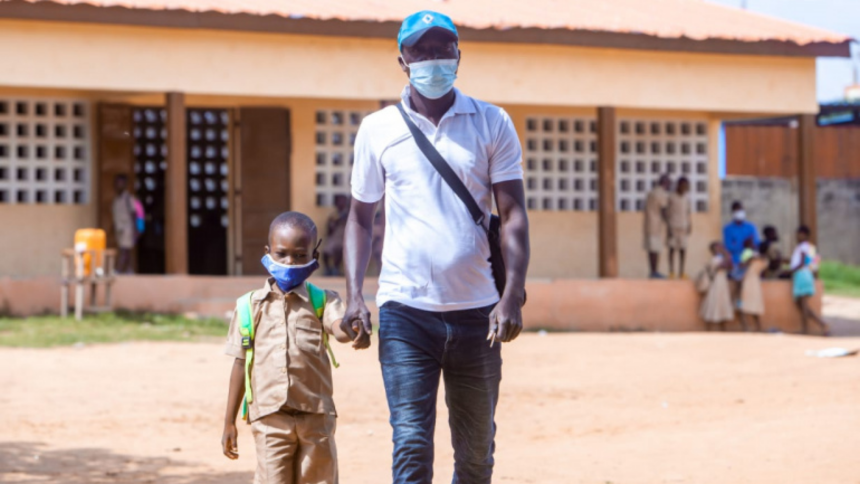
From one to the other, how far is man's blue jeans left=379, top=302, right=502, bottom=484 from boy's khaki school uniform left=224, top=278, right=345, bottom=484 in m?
0.32

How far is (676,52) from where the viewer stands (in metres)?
16.1

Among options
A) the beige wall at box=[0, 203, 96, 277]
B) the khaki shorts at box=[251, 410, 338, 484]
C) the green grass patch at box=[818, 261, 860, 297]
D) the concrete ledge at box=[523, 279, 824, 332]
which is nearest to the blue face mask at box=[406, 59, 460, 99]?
the khaki shorts at box=[251, 410, 338, 484]

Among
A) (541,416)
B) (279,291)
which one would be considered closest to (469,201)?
(279,291)

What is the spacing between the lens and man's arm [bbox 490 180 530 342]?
3.91 meters

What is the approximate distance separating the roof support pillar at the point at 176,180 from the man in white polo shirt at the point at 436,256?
34.0 feet

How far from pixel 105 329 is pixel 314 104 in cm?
469

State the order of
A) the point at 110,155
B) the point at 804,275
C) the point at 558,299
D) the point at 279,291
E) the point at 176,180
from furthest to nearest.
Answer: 1. the point at 804,275
2. the point at 558,299
3. the point at 110,155
4. the point at 176,180
5. the point at 279,291

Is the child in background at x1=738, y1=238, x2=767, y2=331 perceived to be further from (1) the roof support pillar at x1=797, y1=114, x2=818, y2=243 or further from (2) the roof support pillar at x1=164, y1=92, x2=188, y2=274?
(2) the roof support pillar at x1=164, y1=92, x2=188, y2=274

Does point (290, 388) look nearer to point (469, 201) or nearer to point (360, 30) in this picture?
point (469, 201)

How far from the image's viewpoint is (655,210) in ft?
55.2

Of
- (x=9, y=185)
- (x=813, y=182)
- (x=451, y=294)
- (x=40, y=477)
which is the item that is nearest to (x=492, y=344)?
(x=451, y=294)

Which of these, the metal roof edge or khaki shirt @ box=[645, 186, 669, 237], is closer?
the metal roof edge

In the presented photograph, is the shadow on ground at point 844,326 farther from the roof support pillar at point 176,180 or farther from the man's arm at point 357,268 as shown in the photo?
the man's arm at point 357,268

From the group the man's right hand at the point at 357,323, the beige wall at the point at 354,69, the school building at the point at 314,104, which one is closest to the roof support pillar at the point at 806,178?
the school building at the point at 314,104
